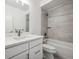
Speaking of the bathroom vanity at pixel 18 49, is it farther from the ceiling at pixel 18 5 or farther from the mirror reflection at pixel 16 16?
the ceiling at pixel 18 5

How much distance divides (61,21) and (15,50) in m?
2.05

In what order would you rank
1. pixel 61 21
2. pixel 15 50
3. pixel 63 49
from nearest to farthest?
pixel 15 50
pixel 63 49
pixel 61 21

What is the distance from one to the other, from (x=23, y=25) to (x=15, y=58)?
1.17m

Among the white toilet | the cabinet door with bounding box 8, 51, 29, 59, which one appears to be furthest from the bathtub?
the cabinet door with bounding box 8, 51, 29, 59

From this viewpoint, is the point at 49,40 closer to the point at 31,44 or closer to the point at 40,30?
the point at 40,30

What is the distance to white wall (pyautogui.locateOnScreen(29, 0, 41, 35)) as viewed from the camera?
7.81 ft

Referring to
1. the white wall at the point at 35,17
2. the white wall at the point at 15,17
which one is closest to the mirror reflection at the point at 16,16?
the white wall at the point at 15,17

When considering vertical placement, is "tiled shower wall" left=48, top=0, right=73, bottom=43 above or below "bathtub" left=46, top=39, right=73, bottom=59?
above

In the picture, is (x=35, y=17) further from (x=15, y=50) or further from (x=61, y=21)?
(x=15, y=50)

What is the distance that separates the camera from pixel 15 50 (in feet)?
3.19

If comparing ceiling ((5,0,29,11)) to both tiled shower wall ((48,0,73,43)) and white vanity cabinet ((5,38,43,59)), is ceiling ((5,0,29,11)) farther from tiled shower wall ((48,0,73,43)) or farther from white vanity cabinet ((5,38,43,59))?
tiled shower wall ((48,0,73,43))

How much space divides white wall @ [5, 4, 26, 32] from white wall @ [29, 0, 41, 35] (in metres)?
0.36

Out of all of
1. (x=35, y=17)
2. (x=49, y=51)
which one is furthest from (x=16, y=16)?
(x=49, y=51)

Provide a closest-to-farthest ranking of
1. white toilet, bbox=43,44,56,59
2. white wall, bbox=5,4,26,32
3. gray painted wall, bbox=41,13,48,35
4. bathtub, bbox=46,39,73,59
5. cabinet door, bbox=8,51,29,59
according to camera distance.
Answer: cabinet door, bbox=8,51,29,59
white wall, bbox=5,4,26,32
white toilet, bbox=43,44,56,59
bathtub, bbox=46,39,73,59
gray painted wall, bbox=41,13,48,35
